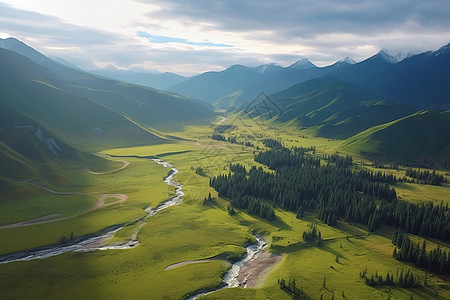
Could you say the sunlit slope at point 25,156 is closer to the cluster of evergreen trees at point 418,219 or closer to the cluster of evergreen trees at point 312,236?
the cluster of evergreen trees at point 312,236

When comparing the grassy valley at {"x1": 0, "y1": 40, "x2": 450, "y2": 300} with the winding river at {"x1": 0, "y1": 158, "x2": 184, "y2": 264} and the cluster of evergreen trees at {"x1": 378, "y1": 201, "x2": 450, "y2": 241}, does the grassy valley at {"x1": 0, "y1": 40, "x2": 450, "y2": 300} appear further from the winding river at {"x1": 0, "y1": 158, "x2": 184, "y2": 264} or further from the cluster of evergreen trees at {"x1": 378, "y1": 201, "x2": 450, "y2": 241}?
the winding river at {"x1": 0, "y1": 158, "x2": 184, "y2": 264}

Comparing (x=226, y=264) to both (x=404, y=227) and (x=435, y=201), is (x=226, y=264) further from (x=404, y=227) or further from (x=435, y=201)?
(x=435, y=201)

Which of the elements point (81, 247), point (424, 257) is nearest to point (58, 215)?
point (81, 247)

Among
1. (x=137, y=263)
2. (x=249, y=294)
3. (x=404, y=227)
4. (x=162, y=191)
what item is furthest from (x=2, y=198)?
(x=404, y=227)

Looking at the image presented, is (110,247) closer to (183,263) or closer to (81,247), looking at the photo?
(81,247)

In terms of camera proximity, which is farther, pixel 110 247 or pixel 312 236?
pixel 312 236

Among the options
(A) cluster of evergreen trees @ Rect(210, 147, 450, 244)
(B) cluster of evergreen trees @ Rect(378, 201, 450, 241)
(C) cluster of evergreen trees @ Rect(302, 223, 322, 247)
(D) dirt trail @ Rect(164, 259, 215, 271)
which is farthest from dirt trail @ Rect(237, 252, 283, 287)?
(B) cluster of evergreen trees @ Rect(378, 201, 450, 241)
